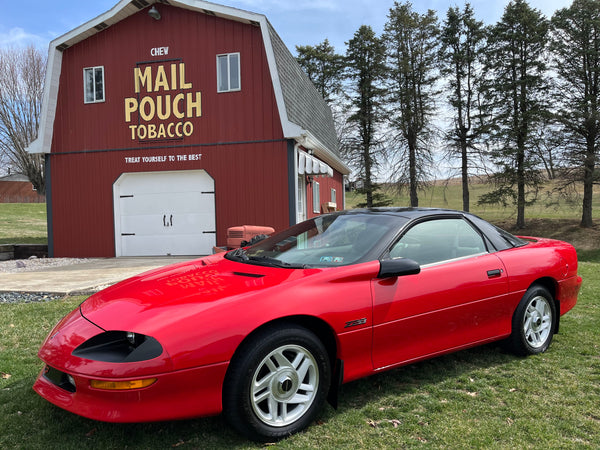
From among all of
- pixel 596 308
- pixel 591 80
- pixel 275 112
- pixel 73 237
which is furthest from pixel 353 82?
pixel 596 308

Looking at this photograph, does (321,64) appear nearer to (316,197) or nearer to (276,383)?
(316,197)

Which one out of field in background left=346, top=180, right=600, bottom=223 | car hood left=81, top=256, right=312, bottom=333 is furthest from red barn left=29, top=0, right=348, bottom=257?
field in background left=346, top=180, right=600, bottom=223

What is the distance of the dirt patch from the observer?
776 inches

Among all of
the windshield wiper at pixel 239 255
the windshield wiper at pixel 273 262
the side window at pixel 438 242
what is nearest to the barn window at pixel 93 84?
the windshield wiper at pixel 239 255

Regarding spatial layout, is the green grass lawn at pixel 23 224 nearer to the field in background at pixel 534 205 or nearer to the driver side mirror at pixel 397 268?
the driver side mirror at pixel 397 268

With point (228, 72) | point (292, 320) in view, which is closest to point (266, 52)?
point (228, 72)

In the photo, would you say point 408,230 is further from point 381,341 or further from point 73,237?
point 73,237

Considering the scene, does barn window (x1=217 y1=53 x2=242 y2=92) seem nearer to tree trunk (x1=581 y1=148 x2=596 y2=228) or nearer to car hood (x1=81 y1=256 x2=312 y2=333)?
car hood (x1=81 y1=256 x2=312 y2=333)

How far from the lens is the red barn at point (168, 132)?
1090 centimetres

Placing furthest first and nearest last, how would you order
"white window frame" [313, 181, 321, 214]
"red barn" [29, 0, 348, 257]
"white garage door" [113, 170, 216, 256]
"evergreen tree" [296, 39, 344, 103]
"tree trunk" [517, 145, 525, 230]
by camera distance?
"evergreen tree" [296, 39, 344, 103] < "tree trunk" [517, 145, 525, 230] < "white window frame" [313, 181, 321, 214] < "white garage door" [113, 170, 216, 256] < "red barn" [29, 0, 348, 257]

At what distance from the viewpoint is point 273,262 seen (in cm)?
300

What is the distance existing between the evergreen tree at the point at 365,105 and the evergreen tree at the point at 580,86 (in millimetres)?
10296

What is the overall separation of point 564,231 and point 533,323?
2165 centimetres

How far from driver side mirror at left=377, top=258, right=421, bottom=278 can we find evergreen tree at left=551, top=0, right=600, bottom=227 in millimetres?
21967
